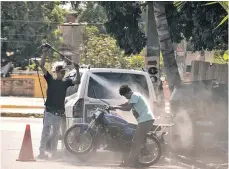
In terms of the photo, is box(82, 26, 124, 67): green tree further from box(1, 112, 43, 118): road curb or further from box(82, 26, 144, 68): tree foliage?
box(1, 112, 43, 118): road curb

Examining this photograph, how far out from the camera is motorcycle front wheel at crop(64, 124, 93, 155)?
1080cm

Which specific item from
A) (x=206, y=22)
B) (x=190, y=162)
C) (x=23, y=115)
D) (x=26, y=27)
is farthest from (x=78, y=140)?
(x=26, y=27)

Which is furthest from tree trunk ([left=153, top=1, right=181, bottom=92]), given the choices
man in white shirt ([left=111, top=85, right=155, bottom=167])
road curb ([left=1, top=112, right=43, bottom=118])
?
man in white shirt ([left=111, top=85, right=155, bottom=167])

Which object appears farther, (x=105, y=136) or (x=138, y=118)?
(x=105, y=136)

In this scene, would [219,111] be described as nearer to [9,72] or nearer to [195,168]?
[195,168]

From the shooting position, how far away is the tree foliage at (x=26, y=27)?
1832 inches

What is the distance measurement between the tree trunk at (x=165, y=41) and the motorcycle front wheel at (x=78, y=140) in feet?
25.4

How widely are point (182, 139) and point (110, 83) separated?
1.79 m

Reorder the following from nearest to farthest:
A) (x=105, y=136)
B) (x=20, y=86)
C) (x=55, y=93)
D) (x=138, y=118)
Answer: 1. (x=138, y=118)
2. (x=105, y=136)
3. (x=55, y=93)
4. (x=20, y=86)

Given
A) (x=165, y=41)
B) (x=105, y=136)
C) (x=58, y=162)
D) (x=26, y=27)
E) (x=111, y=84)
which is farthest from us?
(x=26, y=27)

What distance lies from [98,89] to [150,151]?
5.91 feet

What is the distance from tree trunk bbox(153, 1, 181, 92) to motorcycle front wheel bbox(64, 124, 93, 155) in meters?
7.73

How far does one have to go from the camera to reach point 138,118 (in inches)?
408

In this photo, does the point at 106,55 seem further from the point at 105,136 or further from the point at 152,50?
the point at 105,136
